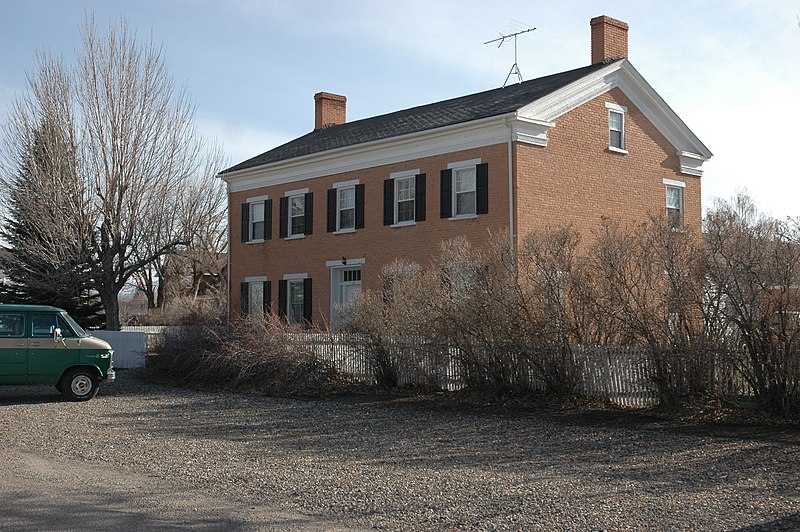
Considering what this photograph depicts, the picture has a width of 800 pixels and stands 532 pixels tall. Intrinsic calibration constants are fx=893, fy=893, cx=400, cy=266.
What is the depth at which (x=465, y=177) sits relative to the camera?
981 inches

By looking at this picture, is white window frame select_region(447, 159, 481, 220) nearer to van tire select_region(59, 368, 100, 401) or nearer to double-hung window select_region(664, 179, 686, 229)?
double-hung window select_region(664, 179, 686, 229)

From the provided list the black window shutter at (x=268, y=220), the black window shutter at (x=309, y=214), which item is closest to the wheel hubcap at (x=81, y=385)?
the black window shutter at (x=309, y=214)

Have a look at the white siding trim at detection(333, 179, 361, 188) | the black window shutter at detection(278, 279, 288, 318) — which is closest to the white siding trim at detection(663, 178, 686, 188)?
the white siding trim at detection(333, 179, 361, 188)

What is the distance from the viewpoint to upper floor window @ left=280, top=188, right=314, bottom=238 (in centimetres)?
2966

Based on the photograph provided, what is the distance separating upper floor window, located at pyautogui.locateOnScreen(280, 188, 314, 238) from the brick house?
0.05 m

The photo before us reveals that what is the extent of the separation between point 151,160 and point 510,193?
43.3 feet

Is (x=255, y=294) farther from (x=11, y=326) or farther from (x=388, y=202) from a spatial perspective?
(x=11, y=326)

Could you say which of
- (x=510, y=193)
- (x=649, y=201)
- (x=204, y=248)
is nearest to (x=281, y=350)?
(x=510, y=193)

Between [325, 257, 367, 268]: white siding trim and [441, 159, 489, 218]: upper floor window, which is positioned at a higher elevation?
[441, 159, 489, 218]: upper floor window

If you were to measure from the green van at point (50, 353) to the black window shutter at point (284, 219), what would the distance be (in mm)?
13900

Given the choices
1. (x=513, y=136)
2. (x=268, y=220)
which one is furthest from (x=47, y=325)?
(x=268, y=220)

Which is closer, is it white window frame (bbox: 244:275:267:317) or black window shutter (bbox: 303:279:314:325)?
black window shutter (bbox: 303:279:314:325)

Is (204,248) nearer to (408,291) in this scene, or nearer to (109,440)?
(408,291)

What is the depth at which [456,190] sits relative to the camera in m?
25.0
